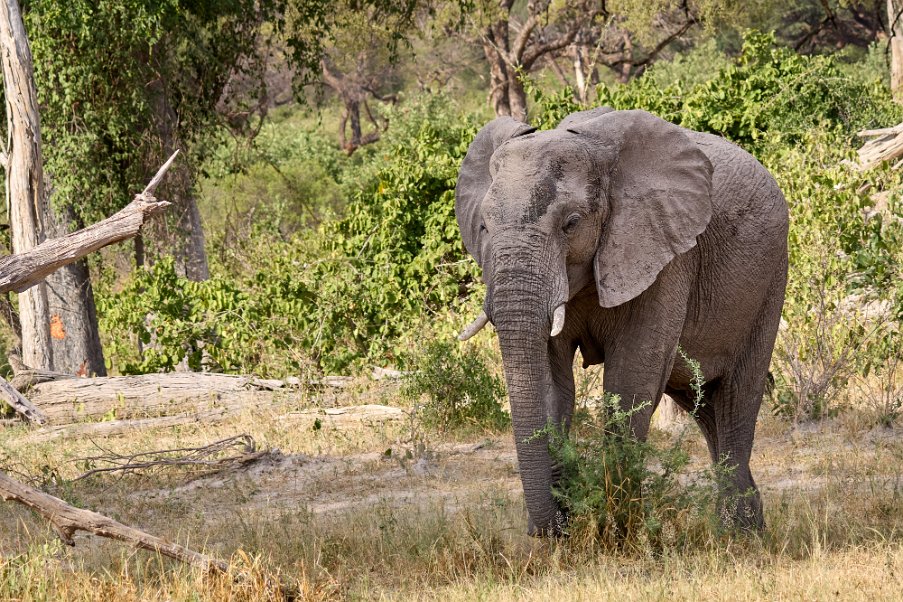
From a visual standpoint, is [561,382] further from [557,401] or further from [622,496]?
[622,496]

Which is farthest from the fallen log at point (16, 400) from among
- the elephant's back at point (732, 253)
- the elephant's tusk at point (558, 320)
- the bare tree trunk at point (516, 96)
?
the bare tree trunk at point (516, 96)

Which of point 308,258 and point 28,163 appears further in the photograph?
point 308,258

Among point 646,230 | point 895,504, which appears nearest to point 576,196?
point 646,230

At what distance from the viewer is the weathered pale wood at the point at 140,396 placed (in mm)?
11039

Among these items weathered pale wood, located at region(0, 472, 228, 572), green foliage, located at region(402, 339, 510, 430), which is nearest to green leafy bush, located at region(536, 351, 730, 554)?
weathered pale wood, located at region(0, 472, 228, 572)

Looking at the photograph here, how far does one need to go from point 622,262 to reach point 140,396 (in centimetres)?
727

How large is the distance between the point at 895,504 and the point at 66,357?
9.60 metres

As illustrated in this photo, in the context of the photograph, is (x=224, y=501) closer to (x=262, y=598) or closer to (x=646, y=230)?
(x=262, y=598)

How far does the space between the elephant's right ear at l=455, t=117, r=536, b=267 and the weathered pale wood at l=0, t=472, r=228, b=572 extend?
5.94ft

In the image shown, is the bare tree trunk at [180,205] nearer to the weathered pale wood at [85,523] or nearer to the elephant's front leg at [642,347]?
the weathered pale wood at [85,523]

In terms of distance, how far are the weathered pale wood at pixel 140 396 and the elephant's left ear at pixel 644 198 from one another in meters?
6.31

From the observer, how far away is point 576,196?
496cm

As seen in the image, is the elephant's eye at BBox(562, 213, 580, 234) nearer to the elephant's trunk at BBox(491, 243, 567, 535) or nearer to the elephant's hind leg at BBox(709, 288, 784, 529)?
the elephant's trunk at BBox(491, 243, 567, 535)

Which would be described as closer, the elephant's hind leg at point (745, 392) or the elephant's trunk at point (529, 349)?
the elephant's trunk at point (529, 349)
